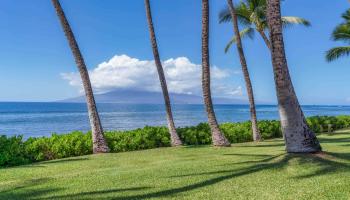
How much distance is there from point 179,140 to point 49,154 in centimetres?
603

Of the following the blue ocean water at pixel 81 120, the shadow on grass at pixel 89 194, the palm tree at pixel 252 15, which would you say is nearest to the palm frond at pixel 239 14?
the palm tree at pixel 252 15

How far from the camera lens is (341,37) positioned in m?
32.2

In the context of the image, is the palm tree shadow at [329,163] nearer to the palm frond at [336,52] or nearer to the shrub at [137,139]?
the shrub at [137,139]

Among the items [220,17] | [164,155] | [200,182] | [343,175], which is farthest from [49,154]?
[220,17]

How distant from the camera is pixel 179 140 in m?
18.7

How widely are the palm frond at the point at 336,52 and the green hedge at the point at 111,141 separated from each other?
11359 mm

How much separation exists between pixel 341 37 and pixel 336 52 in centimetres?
123

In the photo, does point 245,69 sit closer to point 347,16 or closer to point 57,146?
point 57,146

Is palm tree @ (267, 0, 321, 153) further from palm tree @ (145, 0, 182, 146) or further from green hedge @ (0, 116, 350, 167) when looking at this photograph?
green hedge @ (0, 116, 350, 167)

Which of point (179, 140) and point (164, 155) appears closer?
point (164, 155)

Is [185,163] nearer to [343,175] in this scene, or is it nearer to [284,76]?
[284,76]

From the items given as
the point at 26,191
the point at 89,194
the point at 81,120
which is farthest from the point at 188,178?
the point at 81,120

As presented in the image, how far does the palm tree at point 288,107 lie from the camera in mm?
11641

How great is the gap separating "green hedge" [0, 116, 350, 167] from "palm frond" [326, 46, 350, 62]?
11.4 metres
